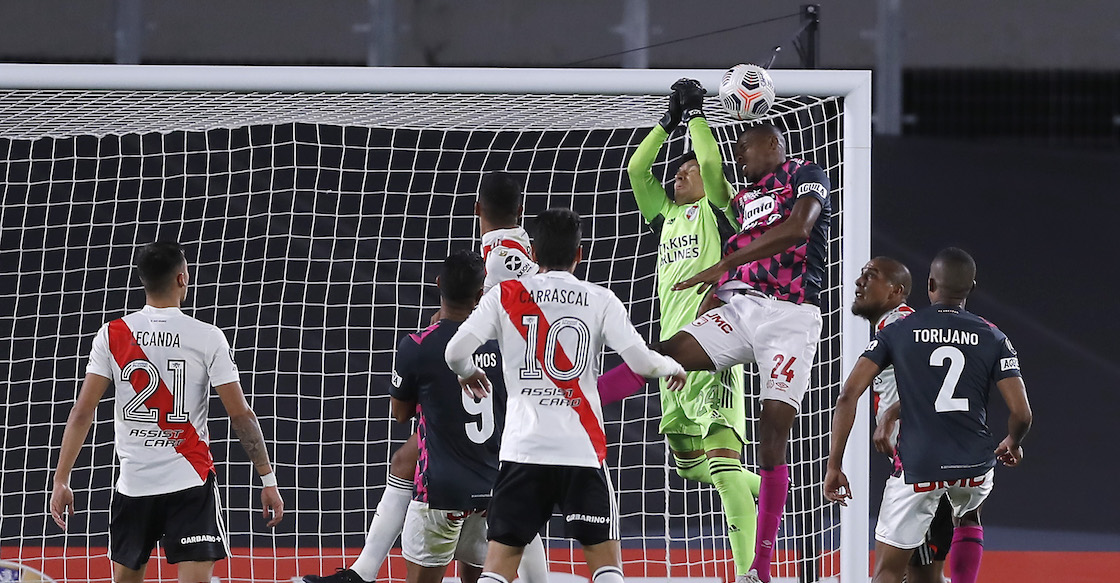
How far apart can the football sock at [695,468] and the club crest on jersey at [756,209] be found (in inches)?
39.7

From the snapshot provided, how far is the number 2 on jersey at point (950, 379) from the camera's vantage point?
393 centimetres

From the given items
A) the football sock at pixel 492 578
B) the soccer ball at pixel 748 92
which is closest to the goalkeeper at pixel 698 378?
the soccer ball at pixel 748 92

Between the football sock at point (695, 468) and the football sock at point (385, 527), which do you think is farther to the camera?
the football sock at point (695, 468)

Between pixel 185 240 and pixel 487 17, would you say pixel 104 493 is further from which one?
pixel 487 17

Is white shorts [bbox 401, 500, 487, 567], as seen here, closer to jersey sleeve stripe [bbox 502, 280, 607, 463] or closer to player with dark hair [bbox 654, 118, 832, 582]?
jersey sleeve stripe [bbox 502, 280, 607, 463]

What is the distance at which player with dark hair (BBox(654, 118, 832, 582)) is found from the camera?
420cm

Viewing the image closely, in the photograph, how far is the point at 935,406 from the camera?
13.0ft

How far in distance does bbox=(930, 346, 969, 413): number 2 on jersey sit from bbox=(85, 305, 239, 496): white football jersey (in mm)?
2134

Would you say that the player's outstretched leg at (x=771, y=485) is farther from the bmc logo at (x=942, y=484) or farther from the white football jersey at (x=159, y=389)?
the white football jersey at (x=159, y=389)

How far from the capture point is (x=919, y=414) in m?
3.96

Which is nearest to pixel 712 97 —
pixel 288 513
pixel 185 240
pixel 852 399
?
pixel 852 399

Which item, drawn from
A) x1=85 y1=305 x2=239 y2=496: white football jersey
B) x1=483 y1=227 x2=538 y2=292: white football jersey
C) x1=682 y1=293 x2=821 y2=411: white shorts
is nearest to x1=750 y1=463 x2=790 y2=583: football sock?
x1=682 y1=293 x2=821 y2=411: white shorts

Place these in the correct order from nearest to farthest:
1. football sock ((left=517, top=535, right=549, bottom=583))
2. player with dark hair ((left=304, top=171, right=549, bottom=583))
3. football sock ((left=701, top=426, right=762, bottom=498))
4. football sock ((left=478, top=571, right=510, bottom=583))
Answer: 1. football sock ((left=478, top=571, right=510, bottom=583))
2. football sock ((left=517, top=535, right=549, bottom=583))
3. player with dark hair ((left=304, top=171, right=549, bottom=583))
4. football sock ((left=701, top=426, right=762, bottom=498))

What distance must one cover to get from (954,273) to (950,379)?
1.08 ft
